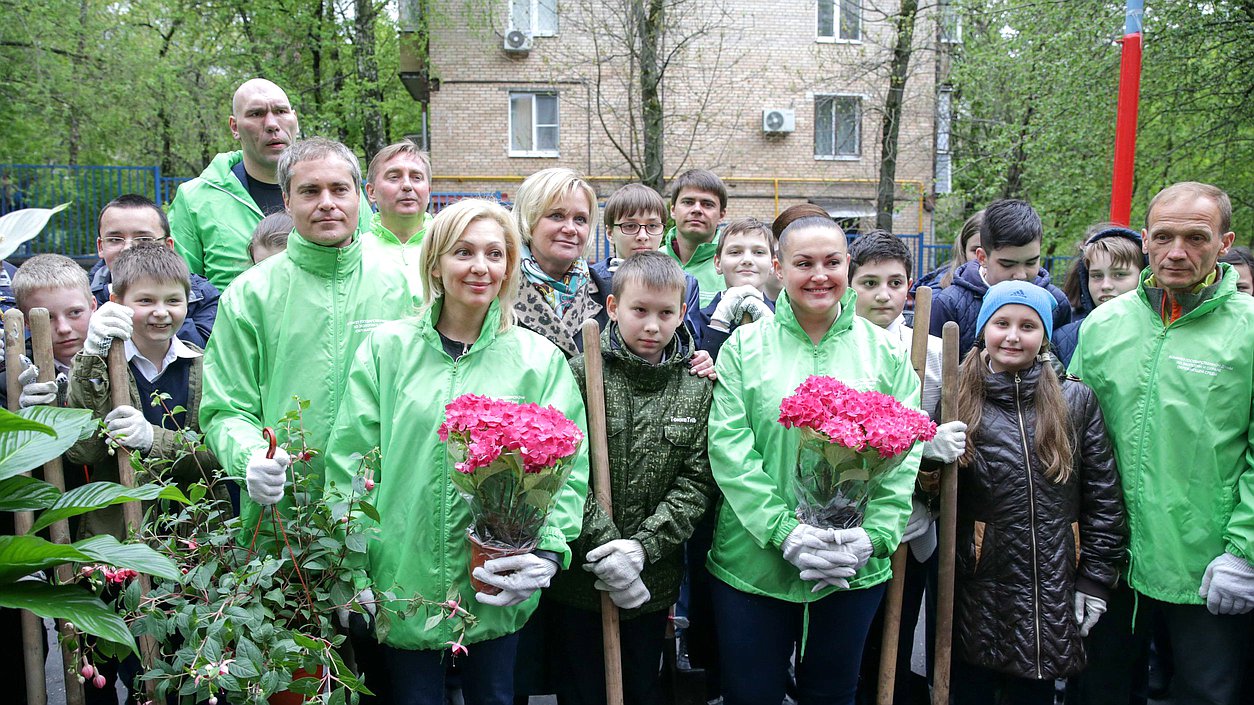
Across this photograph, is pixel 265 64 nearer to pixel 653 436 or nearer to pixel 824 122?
pixel 824 122

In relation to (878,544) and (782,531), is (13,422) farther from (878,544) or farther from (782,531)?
(878,544)

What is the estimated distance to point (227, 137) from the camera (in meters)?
18.8

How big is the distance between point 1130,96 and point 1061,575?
6.01 metres

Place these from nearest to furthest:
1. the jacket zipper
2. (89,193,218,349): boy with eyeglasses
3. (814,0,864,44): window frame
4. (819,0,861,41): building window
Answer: the jacket zipper, (89,193,218,349): boy with eyeglasses, (814,0,864,44): window frame, (819,0,861,41): building window

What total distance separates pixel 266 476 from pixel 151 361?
1275mm

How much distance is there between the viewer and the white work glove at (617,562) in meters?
3.10

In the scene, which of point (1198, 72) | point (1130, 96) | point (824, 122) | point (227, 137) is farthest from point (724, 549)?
point (824, 122)

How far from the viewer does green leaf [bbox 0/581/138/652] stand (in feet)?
7.46

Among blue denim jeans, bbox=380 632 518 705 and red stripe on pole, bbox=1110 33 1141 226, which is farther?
red stripe on pole, bbox=1110 33 1141 226

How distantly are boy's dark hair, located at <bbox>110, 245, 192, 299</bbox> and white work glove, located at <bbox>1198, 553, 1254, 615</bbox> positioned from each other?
4.07 metres

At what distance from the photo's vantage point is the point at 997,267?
14.8 ft

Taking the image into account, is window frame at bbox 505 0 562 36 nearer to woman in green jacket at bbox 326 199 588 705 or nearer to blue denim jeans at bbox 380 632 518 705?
woman in green jacket at bbox 326 199 588 705

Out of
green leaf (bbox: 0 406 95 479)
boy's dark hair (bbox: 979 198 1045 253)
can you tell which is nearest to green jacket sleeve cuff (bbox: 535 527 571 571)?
green leaf (bbox: 0 406 95 479)

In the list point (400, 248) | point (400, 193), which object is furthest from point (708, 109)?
point (400, 248)
